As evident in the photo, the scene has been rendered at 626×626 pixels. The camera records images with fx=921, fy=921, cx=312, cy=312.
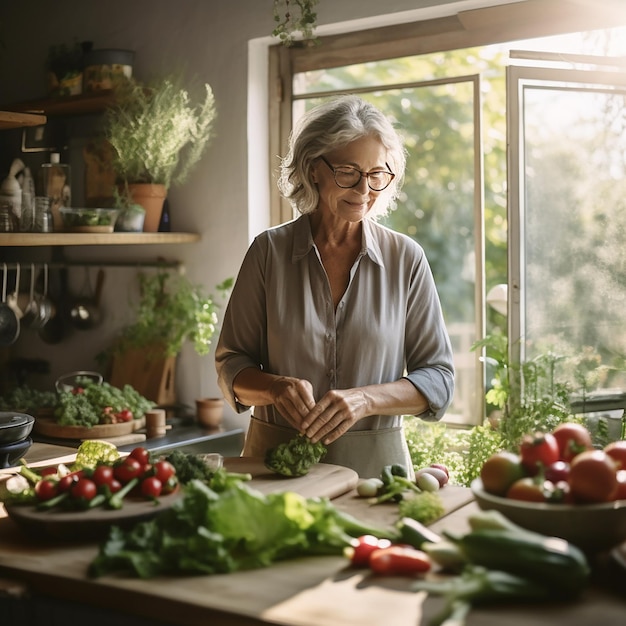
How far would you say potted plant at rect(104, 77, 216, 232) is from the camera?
390cm

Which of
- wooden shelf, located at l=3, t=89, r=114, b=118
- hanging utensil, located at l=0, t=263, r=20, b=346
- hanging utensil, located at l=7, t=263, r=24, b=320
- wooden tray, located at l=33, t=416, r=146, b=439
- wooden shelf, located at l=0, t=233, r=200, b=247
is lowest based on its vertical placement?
wooden tray, located at l=33, t=416, r=146, b=439

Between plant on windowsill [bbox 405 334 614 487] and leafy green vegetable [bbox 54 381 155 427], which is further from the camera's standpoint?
leafy green vegetable [bbox 54 381 155 427]

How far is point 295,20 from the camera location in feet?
11.9

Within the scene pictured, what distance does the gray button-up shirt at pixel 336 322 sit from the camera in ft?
8.44

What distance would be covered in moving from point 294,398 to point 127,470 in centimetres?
51

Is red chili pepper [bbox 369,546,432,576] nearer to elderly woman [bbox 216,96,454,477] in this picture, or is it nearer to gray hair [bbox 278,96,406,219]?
elderly woman [bbox 216,96,454,477]

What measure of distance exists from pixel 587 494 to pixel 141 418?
254 cm

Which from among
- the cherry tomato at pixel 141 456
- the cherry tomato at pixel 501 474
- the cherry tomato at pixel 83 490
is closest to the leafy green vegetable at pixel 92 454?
the cherry tomato at pixel 141 456

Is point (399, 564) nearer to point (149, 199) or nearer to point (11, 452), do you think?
point (11, 452)

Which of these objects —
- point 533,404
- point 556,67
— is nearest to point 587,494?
point 533,404

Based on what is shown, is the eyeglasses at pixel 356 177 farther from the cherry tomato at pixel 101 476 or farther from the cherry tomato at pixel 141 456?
the cherry tomato at pixel 101 476

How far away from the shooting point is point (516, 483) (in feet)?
5.45

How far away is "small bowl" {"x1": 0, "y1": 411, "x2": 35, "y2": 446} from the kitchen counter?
2.37 feet

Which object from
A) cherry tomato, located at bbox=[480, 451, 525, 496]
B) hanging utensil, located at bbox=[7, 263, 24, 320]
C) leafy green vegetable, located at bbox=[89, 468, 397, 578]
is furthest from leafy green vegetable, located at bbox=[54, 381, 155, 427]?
cherry tomato, located at bbox=[480, 451, 525, 496]
